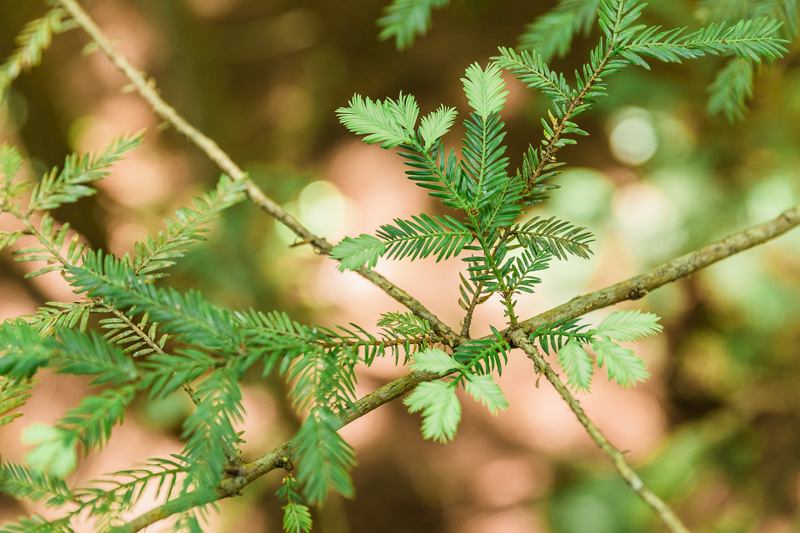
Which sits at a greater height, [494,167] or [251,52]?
[251,52]

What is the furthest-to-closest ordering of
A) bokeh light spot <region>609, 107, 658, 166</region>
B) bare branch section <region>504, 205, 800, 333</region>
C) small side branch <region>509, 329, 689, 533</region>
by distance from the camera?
bokeh light spot <region>609, 107, 658, 166</region> → bare branch section <region>504, 205, 800, 333</region> → small side branch <region>509, 329, 689, 533</region>

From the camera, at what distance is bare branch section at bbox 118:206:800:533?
2.00ft

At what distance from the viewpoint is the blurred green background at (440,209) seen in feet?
7.08

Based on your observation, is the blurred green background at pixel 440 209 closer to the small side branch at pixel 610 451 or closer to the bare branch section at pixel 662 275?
the bare branch section at pixel 662 275

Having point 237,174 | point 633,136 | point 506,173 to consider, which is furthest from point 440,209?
point 506,173

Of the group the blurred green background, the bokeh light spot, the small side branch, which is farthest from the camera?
the bokeh light spot

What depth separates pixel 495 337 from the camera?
68 cm

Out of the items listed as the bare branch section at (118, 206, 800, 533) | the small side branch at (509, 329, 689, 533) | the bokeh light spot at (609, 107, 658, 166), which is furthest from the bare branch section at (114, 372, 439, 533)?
the bokeh light spot at (609, 107, 658, 166)

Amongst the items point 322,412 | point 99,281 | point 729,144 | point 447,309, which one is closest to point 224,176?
point 99,281

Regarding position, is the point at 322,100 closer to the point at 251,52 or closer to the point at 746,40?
the point at 251,52

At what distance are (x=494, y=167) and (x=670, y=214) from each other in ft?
6.44

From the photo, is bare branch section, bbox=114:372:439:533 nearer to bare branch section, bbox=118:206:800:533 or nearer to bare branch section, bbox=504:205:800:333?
bare branch section, bbox=118:206:800:533

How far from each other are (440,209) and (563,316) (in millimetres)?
1997

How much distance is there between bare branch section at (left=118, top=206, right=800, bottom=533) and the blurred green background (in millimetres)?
1416
